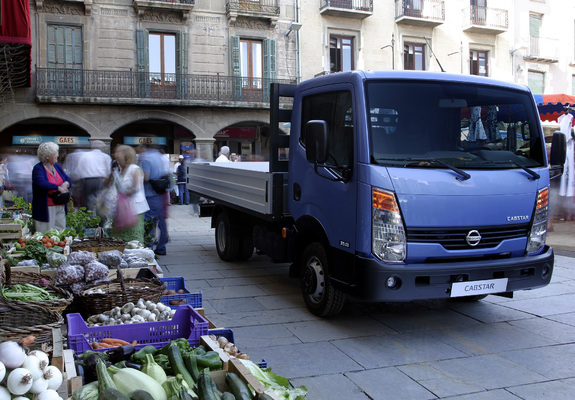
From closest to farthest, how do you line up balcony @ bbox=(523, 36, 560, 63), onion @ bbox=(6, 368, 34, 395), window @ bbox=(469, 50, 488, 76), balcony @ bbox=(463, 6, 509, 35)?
onion @ bbox=(6, 368, 34, 395), balcony @ bbox=(463, 6, 509, 35), window @ bbox=(469, 50, 488, 76), balcony @ bbox=(523, 36, 560, 63)

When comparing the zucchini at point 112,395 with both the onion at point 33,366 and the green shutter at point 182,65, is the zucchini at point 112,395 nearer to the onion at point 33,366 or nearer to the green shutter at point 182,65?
the onion at point 33,366

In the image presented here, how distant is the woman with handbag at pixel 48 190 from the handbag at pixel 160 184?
1.38 metres

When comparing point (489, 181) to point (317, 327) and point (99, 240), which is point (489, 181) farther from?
point (99, 240)

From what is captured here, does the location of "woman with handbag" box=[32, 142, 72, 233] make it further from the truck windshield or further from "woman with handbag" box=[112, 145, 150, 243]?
the truck windshield

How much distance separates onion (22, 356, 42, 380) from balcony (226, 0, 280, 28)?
22120 mm

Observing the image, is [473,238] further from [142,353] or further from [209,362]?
[142,353]

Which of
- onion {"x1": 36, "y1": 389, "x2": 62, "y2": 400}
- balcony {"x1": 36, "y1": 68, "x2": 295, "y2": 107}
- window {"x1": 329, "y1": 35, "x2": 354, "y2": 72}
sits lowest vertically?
onion {"x1": 36, "y1": 389, "x2": 62, "y2": 400}

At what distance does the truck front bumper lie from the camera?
471cm

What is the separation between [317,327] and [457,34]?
25167 millimetres

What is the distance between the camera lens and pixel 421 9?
2630 centimetres

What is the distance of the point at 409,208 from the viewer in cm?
472

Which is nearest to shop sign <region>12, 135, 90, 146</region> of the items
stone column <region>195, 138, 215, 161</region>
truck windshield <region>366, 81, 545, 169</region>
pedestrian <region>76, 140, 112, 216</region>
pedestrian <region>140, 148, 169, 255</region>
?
stone column <region>195, 138, 215, 161</region>

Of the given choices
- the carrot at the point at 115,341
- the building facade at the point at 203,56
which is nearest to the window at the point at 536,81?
the building facade at the point at 203,56

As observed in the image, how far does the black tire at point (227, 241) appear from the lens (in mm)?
8688
